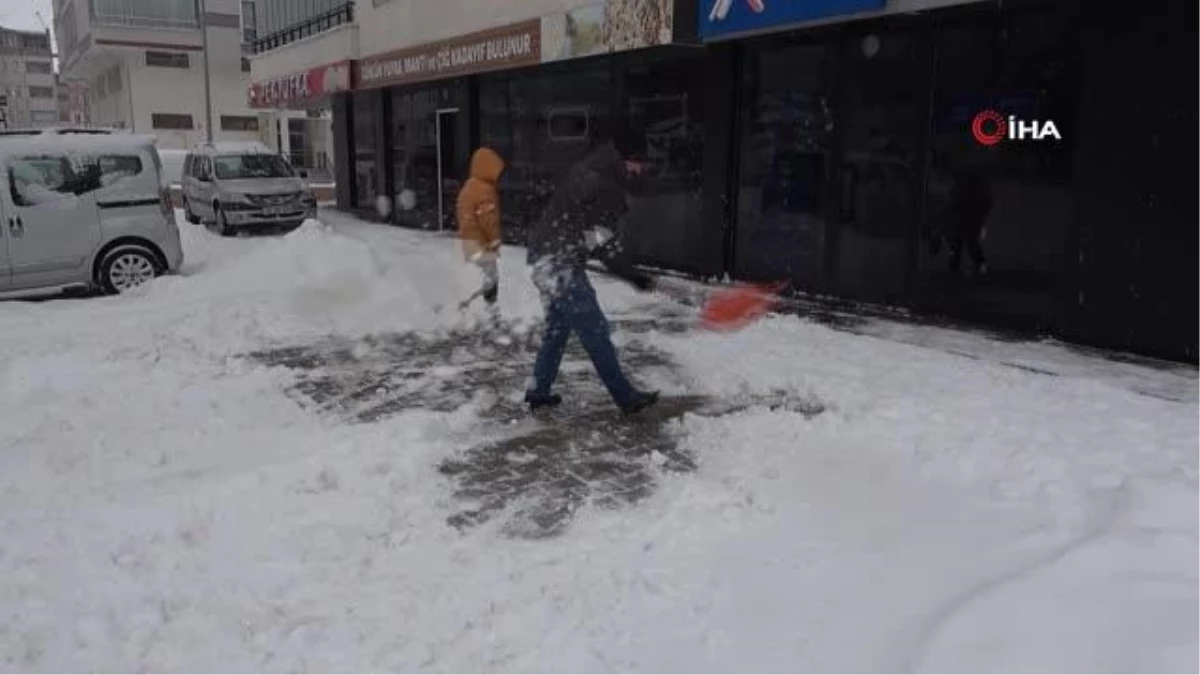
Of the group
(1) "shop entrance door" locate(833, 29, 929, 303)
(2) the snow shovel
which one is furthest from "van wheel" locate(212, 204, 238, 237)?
(1) "shop entrance door" locate(833, 29, 929, 303)

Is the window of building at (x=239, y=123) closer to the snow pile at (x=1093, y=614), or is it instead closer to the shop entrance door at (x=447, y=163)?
the shop entrance door at (x=447, y=163)

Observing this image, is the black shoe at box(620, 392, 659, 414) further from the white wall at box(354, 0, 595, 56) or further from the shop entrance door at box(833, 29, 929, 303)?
the white wall at box(354, 0, 595, 56)

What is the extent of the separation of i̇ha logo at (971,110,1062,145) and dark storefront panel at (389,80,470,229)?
10.4m

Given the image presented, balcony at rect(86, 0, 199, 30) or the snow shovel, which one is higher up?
balcony at rect(86, 0, 199, 30)

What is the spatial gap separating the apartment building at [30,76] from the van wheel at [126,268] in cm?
9177

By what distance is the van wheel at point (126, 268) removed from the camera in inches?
467

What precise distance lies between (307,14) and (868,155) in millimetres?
17990

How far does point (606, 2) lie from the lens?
40.4 ft

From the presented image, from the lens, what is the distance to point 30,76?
107 metres

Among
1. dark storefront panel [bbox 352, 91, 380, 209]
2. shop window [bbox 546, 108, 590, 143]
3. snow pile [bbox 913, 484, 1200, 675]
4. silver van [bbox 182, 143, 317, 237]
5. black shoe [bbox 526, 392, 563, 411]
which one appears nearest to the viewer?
snow pile [bbox 913, 484, 1200, 675]

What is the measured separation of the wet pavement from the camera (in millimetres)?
4980

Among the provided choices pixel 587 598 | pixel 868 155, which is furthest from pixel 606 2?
pixel 587 598

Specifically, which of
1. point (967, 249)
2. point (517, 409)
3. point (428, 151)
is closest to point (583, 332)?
point (517, 409)

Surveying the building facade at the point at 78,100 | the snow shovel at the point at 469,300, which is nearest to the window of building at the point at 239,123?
the building facade at the point at 78,100
